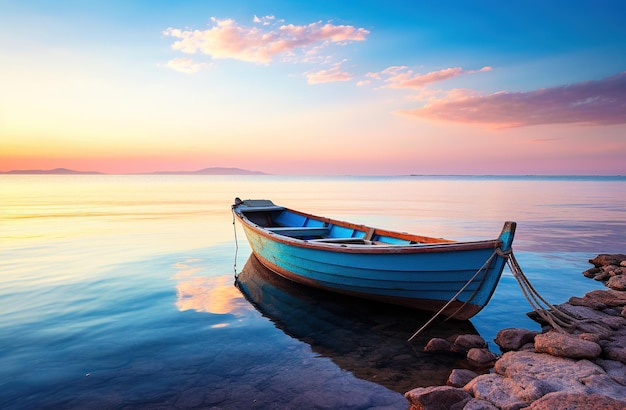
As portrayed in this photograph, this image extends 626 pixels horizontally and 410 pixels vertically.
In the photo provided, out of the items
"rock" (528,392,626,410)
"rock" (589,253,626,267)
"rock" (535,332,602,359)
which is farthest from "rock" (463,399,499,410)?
"rock" (589,253,626,267)

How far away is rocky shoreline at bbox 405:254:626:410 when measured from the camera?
186 inches

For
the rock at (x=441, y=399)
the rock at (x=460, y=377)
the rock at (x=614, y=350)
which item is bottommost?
the rock at (x=460, y=377)

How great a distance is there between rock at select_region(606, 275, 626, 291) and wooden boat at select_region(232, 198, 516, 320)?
5808 mm

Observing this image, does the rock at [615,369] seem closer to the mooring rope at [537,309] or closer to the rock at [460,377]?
the mooring rope at [537,309]

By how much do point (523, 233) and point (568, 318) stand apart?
49.8 feet

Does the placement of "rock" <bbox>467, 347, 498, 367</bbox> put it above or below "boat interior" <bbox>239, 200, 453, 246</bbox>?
below

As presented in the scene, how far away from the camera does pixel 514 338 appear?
7.09 meters

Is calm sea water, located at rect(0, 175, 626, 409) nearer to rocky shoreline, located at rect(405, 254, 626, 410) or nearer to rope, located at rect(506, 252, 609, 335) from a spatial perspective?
rocky shoreline, located at rect(405, 254, 626, 410)

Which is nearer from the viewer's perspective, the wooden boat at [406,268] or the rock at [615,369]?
the rock at [615,369]

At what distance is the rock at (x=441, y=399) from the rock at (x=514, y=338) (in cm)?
247

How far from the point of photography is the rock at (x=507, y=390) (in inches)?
189

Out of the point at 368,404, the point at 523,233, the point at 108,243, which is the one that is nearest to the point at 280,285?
the point at 368,404

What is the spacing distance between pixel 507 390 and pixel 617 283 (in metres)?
8.16

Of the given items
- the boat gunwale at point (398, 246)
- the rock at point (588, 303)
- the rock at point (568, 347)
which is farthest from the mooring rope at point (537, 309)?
the rock at point (588, 303)
